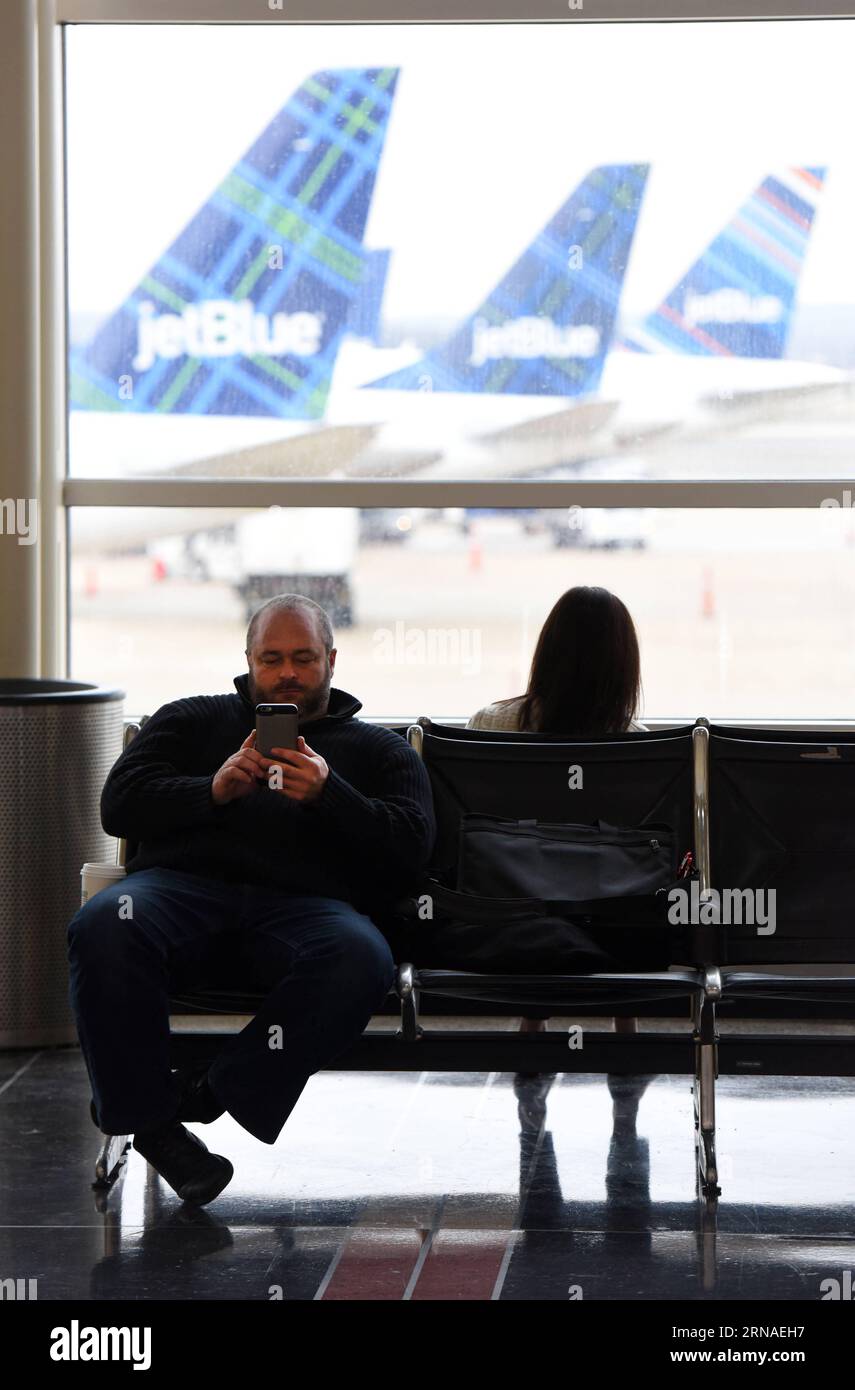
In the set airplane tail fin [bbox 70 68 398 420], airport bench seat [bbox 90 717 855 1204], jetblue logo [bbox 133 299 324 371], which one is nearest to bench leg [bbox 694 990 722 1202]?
airport bench seat [bbox 90 717 855 1204]

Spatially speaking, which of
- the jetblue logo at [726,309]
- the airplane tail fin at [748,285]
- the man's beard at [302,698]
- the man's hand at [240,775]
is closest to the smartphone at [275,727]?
the man's hand at [240,775]

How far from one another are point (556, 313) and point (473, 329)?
0.84 ft

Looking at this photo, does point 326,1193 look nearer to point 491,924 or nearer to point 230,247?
point 491,924

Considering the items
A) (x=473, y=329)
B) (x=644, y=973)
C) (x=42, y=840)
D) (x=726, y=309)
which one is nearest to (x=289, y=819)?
(x=644, y=973)

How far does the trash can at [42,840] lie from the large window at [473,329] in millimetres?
768

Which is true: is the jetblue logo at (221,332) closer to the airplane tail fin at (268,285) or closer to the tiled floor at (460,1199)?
the airplane tail fin at (268,285)

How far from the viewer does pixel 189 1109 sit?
3301mm

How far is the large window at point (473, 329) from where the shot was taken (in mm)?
4965

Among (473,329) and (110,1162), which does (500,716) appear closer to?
(110,1162)

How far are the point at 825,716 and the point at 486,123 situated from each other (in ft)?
6.87

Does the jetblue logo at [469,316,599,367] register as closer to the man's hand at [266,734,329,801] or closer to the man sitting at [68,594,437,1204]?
the man sitting at [68,594,437,1204]

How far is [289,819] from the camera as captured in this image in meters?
3.59

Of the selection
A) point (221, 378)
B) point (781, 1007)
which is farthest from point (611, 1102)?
point (221, 378)

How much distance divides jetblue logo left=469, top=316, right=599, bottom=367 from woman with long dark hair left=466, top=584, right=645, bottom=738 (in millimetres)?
1362
